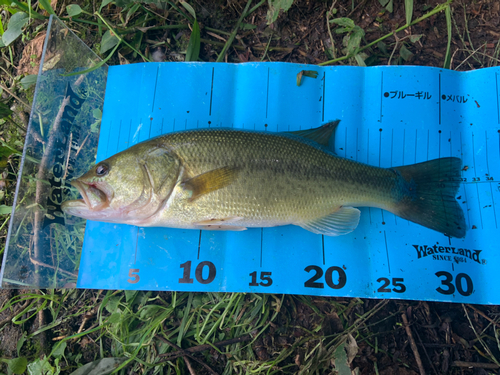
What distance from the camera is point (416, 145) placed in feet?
7.95

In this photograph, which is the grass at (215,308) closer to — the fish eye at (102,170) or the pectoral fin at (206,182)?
the fish eye at (102,170)

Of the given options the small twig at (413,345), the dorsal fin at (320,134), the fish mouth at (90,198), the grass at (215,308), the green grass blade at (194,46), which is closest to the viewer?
the fish mouth at (90,198)

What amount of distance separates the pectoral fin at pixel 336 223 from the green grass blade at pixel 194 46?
1.85 m

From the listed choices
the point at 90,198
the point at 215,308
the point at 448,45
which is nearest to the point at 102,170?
the point at 90,198

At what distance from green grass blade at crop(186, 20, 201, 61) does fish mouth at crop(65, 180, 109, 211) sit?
1.48 m

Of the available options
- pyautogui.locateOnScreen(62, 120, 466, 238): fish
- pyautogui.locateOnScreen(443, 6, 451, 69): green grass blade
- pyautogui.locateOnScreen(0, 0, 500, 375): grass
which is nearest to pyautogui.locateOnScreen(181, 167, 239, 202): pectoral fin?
pyautogui.locateOnScreen(62, 120, 466, 238): fish

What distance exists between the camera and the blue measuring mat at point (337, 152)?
226cm

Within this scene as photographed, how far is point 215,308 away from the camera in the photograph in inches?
88.6

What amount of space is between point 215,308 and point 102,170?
4.57 ft

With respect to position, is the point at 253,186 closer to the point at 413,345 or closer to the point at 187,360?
the point at 187,360

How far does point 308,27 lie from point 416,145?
4.92 ft

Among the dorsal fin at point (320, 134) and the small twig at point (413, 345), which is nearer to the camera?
the small twig at point (413, 345)

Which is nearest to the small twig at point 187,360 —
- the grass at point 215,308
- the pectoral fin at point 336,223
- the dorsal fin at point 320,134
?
the grass at point 215,308

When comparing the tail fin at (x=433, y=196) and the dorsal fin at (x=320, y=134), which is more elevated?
the dorsal fin at (x=320, y=134)
